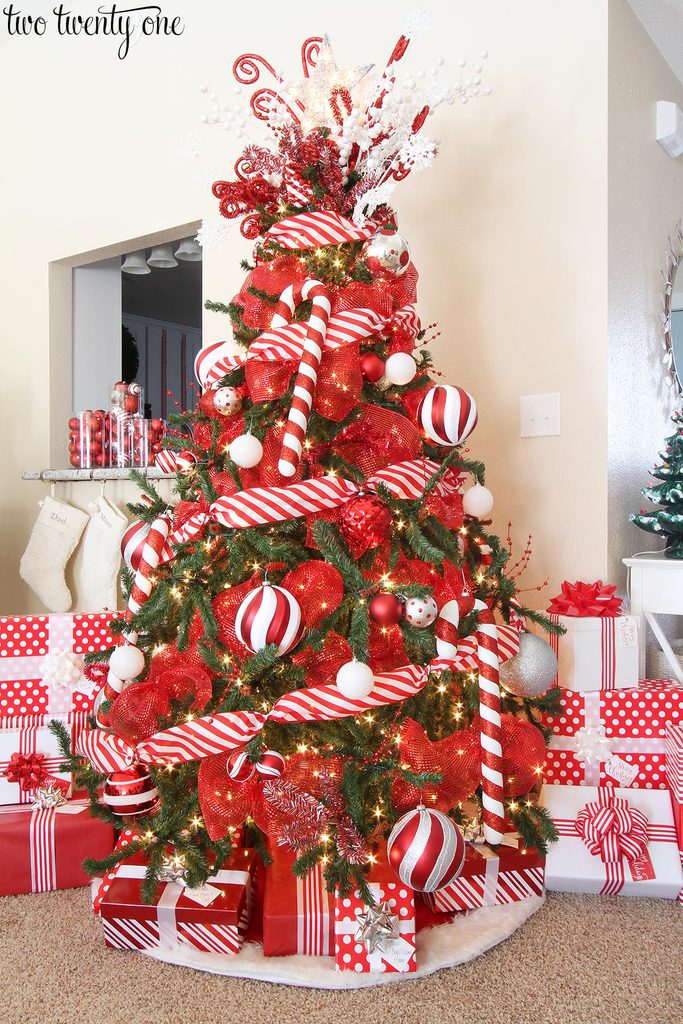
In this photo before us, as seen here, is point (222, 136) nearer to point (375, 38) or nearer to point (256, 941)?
point (375, 38)

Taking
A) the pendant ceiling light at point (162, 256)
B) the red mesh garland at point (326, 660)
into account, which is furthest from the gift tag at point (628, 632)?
the pendant ceiling light at point (162, 256)

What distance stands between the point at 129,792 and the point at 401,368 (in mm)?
985

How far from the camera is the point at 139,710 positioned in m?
1.43

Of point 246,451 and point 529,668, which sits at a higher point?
point 246,451

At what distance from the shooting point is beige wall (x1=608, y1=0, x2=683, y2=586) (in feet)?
6.64

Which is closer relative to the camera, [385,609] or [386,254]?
[385,609]

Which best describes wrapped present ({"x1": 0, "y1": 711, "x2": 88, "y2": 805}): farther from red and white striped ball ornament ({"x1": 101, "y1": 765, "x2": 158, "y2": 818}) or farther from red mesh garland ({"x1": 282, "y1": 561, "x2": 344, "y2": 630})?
red mesh garland ({"x1": 282, "y1": 561, "x2": 344, "y2": 630})

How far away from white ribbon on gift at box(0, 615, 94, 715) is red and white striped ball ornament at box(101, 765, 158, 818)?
423 millimetres

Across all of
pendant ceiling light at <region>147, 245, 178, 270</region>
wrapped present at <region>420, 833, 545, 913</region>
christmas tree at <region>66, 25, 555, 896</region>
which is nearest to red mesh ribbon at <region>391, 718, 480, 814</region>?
christmas tree at <region>66, 25, 555, 896</region>

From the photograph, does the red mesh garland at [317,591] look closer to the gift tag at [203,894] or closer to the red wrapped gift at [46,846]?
the gift tag at [203,894]

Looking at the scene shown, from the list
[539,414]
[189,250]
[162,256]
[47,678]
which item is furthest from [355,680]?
[162,256]

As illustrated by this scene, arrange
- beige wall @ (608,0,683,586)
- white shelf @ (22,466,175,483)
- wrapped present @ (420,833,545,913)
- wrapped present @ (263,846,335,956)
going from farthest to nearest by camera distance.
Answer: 1. white shelf @ (22,466,175,483)
2. beige wall @ (608,0,683,586)
3. wrapped present @ (420,833,545,913)
4. wrapped present @ (263,846,335,956)

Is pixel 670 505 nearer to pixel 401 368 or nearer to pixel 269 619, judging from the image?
pixel 401 368

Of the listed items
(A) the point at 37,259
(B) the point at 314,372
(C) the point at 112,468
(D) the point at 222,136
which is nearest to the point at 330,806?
(B) the point at 314,372
